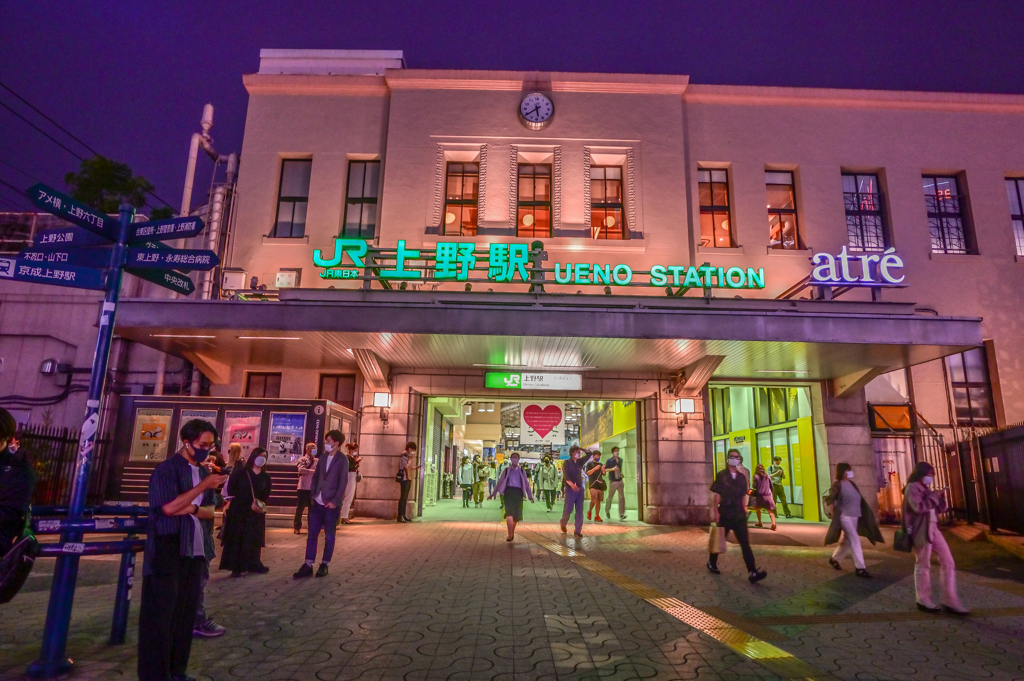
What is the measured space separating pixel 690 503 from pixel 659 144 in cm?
1061

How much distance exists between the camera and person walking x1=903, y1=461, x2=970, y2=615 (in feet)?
23.3

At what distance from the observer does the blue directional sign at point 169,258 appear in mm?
5559

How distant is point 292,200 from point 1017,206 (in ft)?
73.3

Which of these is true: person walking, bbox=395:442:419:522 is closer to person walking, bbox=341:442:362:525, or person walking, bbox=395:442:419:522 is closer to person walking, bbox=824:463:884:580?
person walking, bbox=341:442:362:525

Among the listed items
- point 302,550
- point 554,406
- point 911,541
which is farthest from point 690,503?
point 302,550

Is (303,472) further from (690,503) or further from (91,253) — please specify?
(690,503)

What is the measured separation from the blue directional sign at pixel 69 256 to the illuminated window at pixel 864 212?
19.0 metres

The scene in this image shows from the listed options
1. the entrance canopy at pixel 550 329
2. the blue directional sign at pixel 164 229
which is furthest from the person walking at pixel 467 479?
the blue directional sign at pixel 164 229

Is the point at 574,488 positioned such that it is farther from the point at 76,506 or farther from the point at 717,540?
the point at 76,506

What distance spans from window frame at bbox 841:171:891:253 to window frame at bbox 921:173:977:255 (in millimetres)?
1226

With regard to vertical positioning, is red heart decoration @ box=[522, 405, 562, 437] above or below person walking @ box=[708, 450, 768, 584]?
above

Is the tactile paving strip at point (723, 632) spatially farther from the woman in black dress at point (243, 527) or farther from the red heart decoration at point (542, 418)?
the red heart decoration at point (542, 418)

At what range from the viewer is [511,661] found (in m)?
4.81

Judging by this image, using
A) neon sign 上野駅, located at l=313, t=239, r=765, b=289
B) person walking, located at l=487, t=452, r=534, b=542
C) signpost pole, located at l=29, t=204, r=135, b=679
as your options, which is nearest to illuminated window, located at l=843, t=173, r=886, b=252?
neon sign 上野駅, located at l=313, t=239, r=765, b=289
